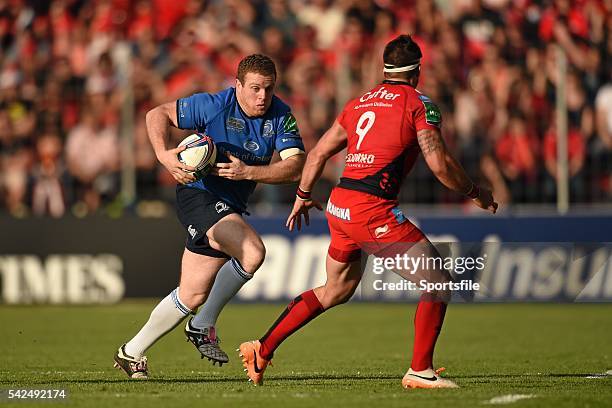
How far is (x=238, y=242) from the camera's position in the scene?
8.40 metres

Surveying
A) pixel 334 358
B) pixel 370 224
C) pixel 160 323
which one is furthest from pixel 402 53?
pixel 334 358

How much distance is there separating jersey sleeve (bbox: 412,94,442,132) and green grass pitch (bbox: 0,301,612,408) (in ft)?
5.52

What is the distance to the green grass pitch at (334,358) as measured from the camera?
7379mm

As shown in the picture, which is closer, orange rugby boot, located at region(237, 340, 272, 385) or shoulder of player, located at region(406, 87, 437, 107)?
shoulder of player, located at region(406, 87, 437, 107)

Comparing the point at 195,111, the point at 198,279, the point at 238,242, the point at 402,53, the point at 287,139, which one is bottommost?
the point at 198,279

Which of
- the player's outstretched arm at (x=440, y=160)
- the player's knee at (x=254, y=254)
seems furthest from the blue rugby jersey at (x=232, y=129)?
the player's outstretched arm at (x=440, y=160)

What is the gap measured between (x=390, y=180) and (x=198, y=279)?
5.69 feet

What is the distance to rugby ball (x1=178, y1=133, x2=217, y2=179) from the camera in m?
8.32

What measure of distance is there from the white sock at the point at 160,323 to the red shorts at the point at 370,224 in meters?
1.50

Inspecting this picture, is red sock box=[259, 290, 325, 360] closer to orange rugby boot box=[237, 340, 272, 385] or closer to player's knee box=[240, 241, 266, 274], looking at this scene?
orange rugby boot box=[237, 340, 272, 385]

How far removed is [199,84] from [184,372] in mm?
7831

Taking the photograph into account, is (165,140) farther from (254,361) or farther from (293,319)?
(254,361)

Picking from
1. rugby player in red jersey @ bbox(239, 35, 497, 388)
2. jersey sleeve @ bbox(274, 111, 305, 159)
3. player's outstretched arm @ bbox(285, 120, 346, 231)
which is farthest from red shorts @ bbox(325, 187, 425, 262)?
jersey sleeve @ bbox(274, 111, 305, 159)

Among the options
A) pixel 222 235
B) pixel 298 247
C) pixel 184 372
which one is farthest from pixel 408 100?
pixel 298 247
